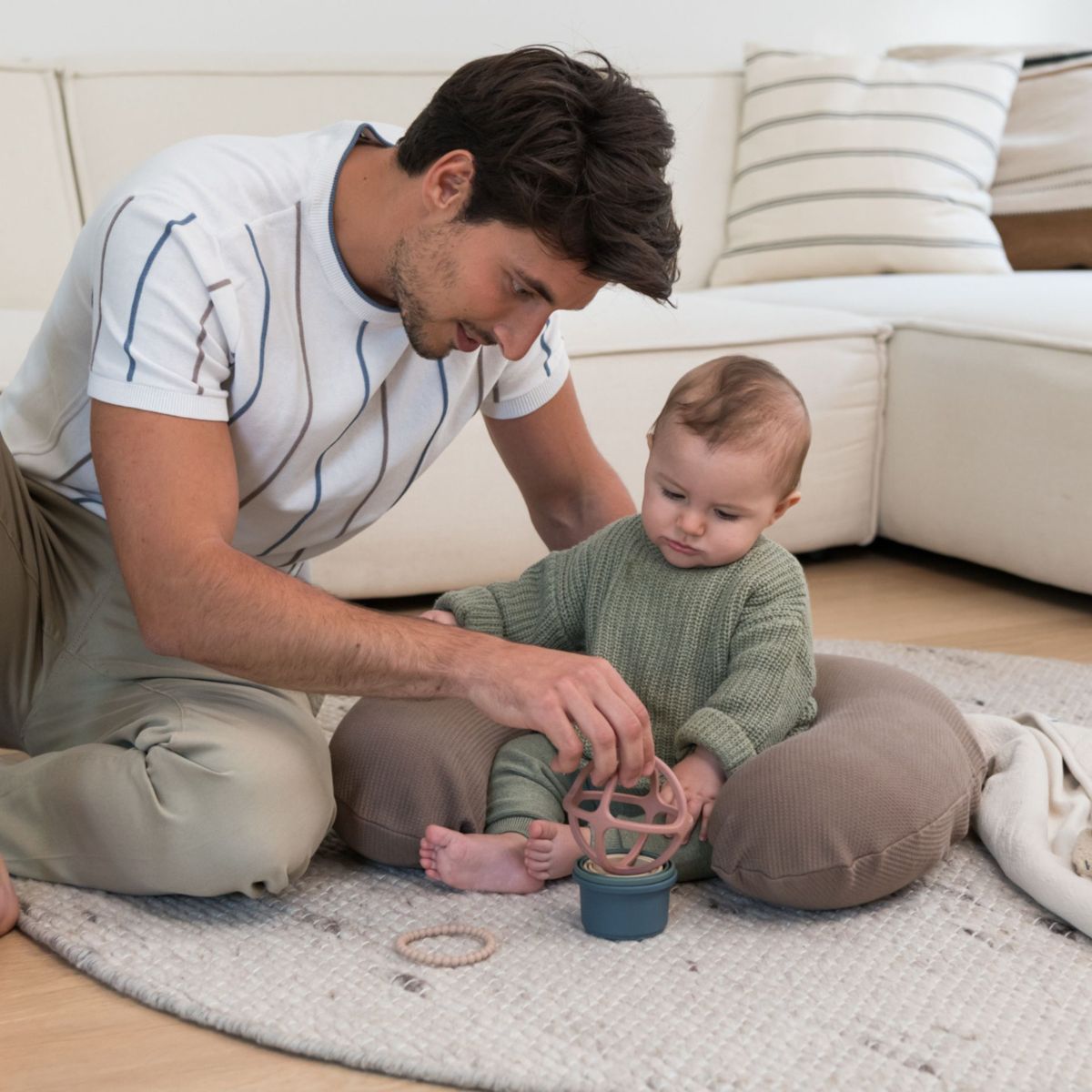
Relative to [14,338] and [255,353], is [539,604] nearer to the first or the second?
[255,353]

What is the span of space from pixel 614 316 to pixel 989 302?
2.04 feet

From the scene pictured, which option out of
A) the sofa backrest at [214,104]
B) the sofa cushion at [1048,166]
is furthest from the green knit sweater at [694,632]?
the sofa cushion at [1048,166]

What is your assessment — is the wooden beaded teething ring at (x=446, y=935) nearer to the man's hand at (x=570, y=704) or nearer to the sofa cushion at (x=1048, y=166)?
the man's hand at (x=570, y=704)

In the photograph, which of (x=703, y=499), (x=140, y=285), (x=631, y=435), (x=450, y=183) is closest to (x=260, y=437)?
(x=140, y=285)

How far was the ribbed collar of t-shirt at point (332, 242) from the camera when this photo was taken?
133cm

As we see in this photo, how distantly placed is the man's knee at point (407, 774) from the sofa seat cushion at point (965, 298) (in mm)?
1262

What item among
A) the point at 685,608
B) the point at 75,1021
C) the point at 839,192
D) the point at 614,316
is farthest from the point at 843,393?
the point at 75,1021

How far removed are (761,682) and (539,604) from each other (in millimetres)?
270

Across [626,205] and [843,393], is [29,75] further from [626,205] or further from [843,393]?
[626,205]

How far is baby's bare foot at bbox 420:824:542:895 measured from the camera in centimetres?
133

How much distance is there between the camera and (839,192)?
115 inches

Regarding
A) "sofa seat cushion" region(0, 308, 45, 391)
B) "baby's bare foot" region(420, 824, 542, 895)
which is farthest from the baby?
"sofa seat cushion" region(0, 308, 45, 391)

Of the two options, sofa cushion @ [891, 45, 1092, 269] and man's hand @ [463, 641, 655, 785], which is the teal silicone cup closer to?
man's hand @ [463, 641, 655, 785]

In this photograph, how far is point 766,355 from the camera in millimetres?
2402
